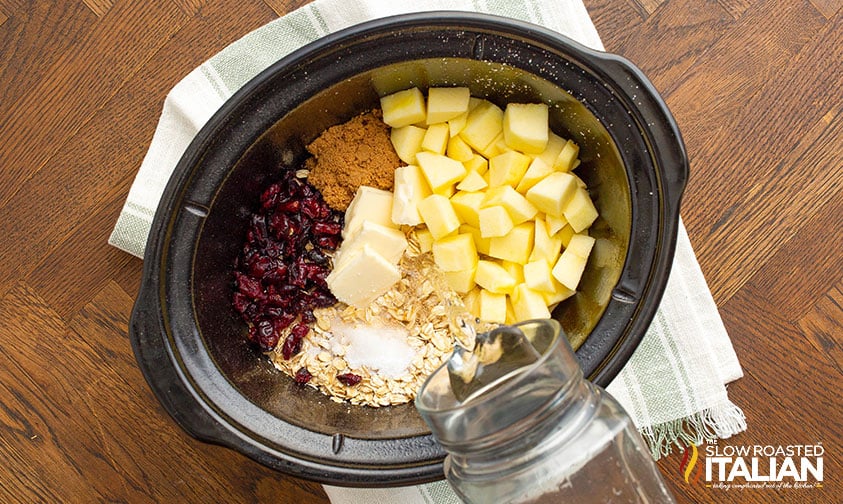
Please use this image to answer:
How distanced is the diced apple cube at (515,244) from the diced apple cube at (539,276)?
0.10ft

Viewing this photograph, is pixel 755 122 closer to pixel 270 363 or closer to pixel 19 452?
pixel 270 363

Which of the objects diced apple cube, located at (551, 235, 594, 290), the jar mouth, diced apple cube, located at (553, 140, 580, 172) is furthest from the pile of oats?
the jar mouth

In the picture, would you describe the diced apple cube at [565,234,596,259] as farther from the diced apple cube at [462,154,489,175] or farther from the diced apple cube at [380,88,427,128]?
the diced apple cube at [380,88,427,128]

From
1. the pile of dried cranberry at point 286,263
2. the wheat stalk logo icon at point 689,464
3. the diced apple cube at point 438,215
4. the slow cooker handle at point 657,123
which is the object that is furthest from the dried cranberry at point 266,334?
the wheat stalk logo icon at point 689,464

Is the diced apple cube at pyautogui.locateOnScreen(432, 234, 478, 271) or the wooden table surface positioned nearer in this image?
the diced apple cube at pyautogui.locateOnScreen(432, 234, 478, 271)

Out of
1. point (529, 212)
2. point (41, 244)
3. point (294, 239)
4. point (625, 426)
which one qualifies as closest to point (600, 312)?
point (529, 212)

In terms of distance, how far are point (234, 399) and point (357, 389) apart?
0.25m

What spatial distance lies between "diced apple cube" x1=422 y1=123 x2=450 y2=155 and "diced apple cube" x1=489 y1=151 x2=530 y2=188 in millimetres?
107

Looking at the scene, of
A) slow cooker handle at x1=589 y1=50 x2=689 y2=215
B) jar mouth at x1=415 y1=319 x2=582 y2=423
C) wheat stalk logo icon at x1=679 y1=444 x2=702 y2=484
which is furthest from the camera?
wheat stalk logo icon at x1=679 y1=444 x2=702 y2=484

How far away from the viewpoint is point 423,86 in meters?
1.36

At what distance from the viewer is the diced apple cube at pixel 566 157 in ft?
4.36

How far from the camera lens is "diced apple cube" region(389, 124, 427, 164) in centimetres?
137

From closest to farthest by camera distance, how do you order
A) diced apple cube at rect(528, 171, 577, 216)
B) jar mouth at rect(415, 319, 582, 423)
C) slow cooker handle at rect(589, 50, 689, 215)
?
jar mouth at rect(415, 319, 582, 423), slow cooker handle at rect(589, 50, 689, 215), diced apple cube at rect(528, 171, 577, 216)

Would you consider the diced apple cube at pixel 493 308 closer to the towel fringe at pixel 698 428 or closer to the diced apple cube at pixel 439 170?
the diced apple cube at pixel 439 170
